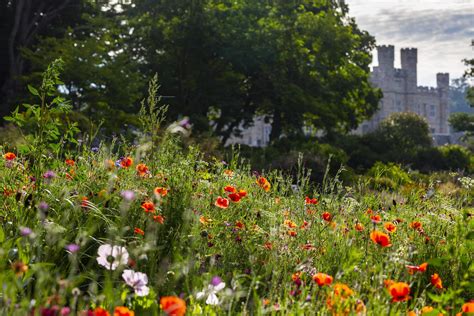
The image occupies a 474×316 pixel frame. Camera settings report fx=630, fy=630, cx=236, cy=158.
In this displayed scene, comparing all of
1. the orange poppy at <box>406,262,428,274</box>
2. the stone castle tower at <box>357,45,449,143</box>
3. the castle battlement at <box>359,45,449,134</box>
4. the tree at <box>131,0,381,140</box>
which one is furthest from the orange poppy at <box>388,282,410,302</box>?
the castle battlement at <box>359,45,449,134</box>

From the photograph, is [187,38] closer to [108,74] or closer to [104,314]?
[108,74]

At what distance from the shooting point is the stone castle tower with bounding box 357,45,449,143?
58844 millimetres

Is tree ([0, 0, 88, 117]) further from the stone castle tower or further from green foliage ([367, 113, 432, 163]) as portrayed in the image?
the stone castle tower

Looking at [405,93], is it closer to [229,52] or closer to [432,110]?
[432,110]

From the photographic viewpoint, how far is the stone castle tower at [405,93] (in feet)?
193

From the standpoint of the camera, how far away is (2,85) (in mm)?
22016

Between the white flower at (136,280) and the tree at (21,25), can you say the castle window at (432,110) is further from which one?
the white flower at (136,280)

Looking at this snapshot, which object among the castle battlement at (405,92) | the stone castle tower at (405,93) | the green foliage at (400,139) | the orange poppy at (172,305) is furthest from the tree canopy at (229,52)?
the castle battlement at (405,92)

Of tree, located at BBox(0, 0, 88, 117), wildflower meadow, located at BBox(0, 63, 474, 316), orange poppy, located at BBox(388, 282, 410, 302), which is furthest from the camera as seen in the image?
tree, located at BBox(0, 0, 88, 117)

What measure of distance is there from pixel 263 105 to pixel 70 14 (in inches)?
327

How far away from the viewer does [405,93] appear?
202 ft

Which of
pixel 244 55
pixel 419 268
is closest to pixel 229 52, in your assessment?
pixel 244 55

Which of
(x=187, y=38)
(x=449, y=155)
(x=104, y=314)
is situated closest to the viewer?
(x=104, y=314)

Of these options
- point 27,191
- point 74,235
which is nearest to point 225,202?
point 74,235
